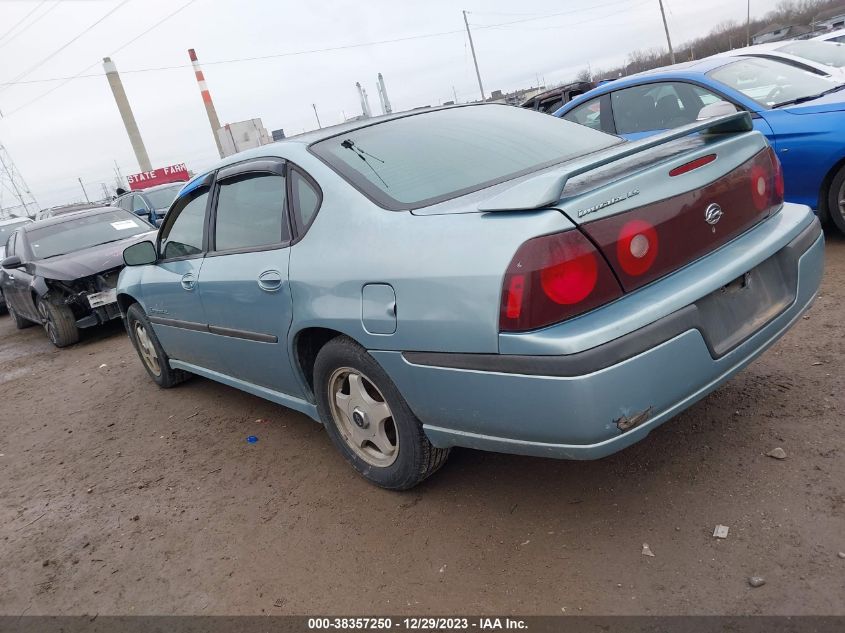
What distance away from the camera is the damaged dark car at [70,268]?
23.7 ft

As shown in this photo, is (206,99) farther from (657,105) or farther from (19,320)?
(657,105)

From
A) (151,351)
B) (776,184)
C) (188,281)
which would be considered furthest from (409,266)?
(151,351)

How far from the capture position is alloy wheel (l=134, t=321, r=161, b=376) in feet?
16.4

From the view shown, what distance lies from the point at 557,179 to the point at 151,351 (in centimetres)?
404

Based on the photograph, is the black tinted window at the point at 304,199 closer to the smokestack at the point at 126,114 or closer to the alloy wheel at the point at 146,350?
the alloy wheel at the point at 146,350

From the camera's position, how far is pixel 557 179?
1980mm

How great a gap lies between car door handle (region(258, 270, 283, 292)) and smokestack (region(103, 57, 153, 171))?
65.0 metres

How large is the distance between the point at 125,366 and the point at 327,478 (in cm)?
383

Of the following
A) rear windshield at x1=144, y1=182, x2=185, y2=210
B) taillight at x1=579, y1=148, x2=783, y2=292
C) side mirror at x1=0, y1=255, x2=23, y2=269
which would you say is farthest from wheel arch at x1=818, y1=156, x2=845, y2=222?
rear windshield at x1=144, y1=182, x2=185, y2=210

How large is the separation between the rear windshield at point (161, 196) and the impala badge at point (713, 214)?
11.9m

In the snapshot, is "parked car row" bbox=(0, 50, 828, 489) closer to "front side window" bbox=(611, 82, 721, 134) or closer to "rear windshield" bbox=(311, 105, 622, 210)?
"rear windshield" bbox=(311, 105, 622, 210)

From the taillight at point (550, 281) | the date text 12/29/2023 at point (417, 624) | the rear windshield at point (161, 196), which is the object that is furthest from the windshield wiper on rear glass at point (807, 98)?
the rear windshield at point (161, 196)

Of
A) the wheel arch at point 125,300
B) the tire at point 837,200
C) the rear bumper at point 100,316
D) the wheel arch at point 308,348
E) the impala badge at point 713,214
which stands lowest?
the tire at point 837,200

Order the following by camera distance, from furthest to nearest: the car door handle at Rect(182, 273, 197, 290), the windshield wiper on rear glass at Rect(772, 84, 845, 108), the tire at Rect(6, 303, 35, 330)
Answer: the tire at Rect(6, 303, 35, 330)
the windshield wiper on rear glass at Rect(772, 84, 845, 108)
the car door handle at Rect(182, 273, 197, 290)
